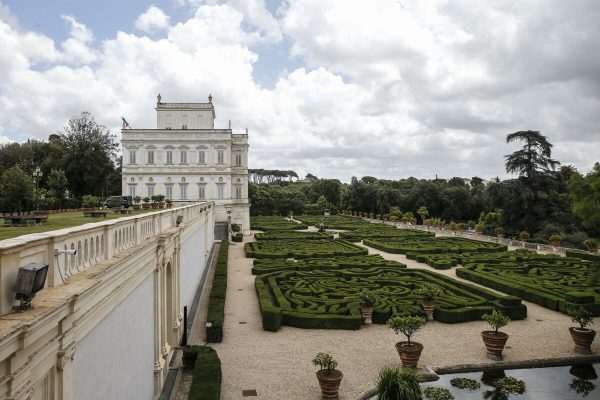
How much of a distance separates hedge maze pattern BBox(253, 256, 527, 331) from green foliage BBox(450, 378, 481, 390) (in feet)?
14.6

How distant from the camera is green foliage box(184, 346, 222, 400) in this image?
9688 mm

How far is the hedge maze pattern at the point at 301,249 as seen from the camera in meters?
30.8

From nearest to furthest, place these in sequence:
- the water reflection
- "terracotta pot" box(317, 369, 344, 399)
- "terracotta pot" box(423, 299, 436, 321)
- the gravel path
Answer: "terracotta pot" box(317, 369, 344, 399) → the gravel path → the water reflection → "terracotta pot" box(423, 299, 436, 321)

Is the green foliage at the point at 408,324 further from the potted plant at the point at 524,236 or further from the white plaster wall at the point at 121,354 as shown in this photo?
the potted plant at the point at 524,236

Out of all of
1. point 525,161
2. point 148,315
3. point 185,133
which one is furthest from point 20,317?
point 525,161

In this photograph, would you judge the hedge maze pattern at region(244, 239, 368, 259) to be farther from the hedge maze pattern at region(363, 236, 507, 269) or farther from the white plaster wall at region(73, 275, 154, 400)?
the white plaster wall at region(73, 275, 154, 400)

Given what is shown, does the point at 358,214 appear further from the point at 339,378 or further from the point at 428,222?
the point at 339,378

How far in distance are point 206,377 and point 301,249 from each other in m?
23.3

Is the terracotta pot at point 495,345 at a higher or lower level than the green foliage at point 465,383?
higher

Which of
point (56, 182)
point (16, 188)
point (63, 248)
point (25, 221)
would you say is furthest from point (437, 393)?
point (56, 182)

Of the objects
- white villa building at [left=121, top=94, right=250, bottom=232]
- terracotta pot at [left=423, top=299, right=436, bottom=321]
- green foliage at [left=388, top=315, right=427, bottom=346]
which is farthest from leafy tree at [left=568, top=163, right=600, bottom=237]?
white villa building at [left=121, top=94, right=250, bottom=232]

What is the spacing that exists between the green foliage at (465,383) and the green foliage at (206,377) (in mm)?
6077

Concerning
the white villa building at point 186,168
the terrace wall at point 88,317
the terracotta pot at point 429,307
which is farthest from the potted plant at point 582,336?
the white villa building at point 186,168

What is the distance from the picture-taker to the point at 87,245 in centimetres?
564
